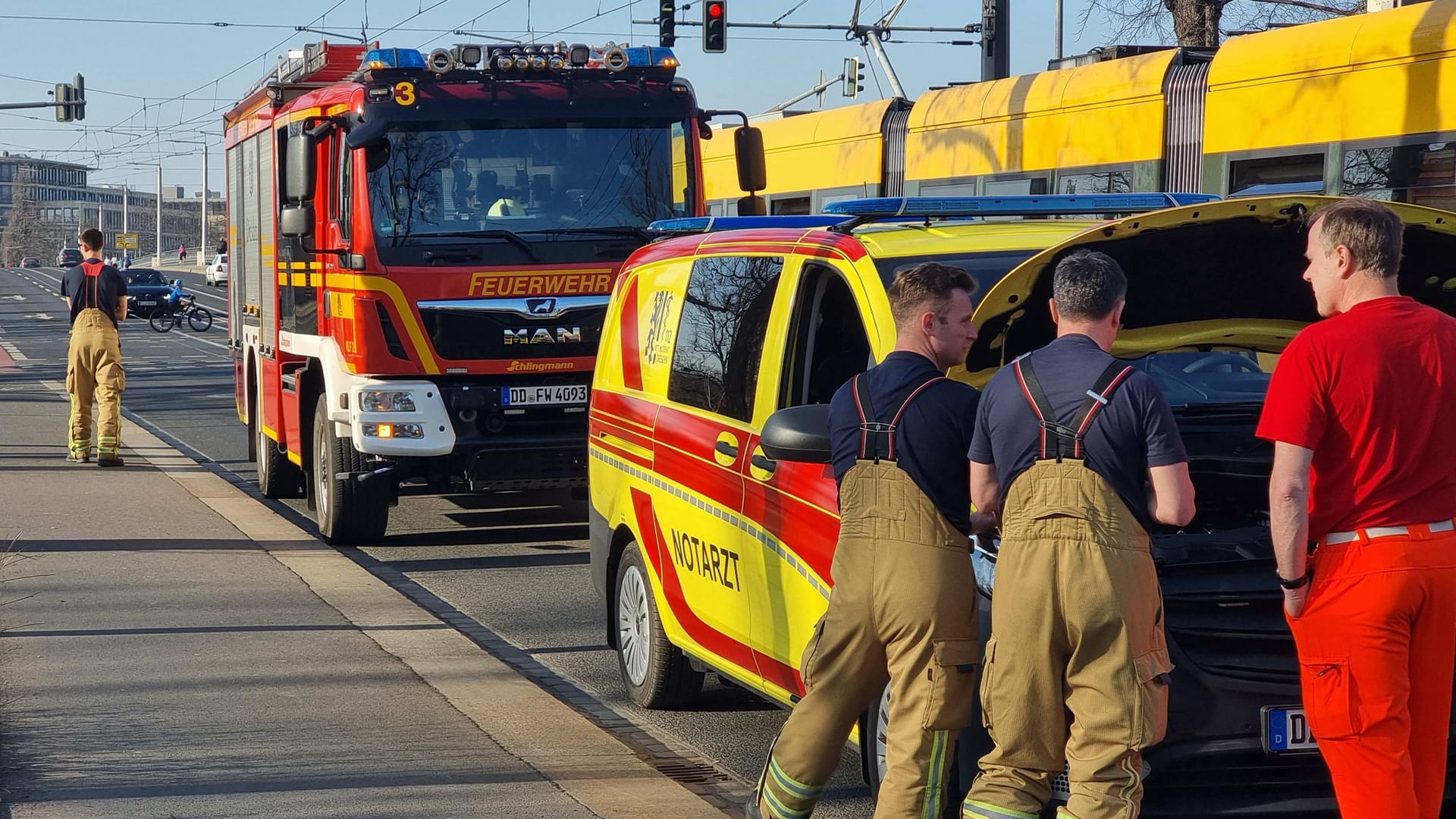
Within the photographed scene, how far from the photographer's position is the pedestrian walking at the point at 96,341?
48.6ft

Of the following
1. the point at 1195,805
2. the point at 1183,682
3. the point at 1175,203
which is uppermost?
the point at 1175,203

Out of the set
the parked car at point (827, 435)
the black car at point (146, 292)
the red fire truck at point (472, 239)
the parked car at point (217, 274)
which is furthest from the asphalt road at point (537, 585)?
the parked car at point (217, 274)

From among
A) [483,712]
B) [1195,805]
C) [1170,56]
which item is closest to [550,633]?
[483,712]

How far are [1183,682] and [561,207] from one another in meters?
6.98

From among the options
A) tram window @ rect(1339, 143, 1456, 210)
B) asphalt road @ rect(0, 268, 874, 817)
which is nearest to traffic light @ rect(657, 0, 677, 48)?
asphalt road @ rect(0, 268, 874, 817)

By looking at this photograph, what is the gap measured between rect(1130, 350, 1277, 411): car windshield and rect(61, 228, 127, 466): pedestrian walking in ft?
37.5

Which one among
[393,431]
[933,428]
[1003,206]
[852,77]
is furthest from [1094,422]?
[852,77]

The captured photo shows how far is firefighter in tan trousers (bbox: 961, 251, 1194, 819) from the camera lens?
3760 millimetres

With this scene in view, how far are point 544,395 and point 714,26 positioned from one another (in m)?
17.5

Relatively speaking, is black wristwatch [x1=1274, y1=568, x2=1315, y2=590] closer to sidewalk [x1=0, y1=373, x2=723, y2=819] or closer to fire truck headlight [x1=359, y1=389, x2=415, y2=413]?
sidewalk [x1=0, y1=373, x2=723, y2=819]

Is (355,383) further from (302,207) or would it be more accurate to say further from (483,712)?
(483,712)

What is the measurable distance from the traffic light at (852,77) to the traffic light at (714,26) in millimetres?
11355

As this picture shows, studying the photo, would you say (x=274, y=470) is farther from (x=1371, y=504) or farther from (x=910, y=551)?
(x=1371, y=504)

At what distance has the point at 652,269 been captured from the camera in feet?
21.9
